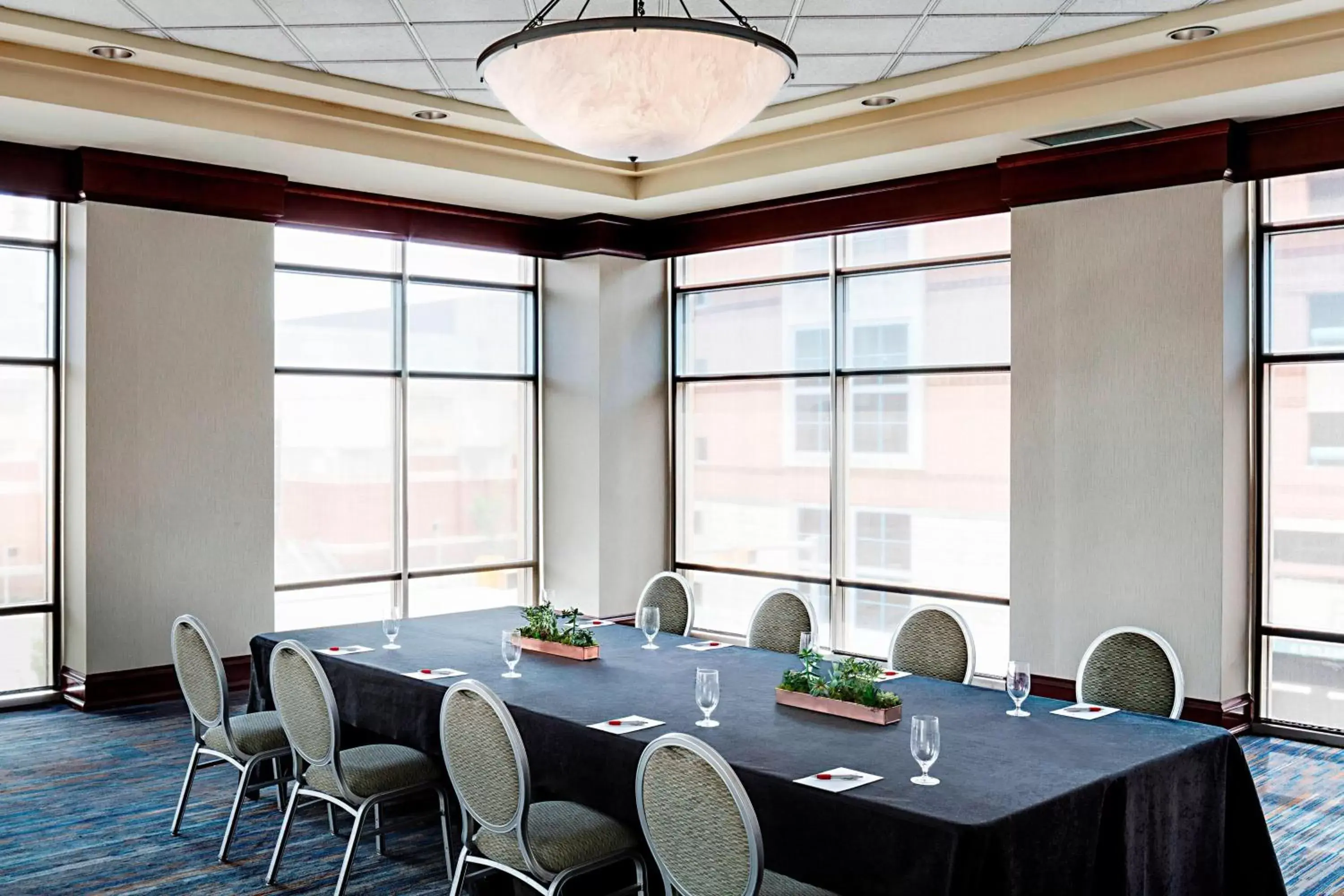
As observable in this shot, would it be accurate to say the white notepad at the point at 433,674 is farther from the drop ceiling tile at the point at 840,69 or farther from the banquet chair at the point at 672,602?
the drop ceiling tile at the point at 840,69

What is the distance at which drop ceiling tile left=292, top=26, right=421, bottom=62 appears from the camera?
5.58 meters

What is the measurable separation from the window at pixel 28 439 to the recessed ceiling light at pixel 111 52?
1.64 meters

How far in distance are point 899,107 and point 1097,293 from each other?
61.2 inches

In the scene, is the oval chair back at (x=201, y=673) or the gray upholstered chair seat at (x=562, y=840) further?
the oval chair back at (x=201, y=673)

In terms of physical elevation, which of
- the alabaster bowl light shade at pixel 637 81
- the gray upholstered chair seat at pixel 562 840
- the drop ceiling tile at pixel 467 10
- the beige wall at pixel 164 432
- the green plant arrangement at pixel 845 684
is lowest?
the gray upholstered chair seat at pixel 562 840

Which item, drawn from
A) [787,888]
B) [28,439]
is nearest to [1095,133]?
[787,888]

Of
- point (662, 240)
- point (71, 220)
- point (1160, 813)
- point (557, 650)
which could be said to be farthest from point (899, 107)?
point (71, 220)

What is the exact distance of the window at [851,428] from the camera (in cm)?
749

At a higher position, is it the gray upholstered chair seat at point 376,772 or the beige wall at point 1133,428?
the beige wall at point 1133,428

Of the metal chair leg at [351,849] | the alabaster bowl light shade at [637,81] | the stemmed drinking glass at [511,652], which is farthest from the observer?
the stemmed drinking glass at [511,652]

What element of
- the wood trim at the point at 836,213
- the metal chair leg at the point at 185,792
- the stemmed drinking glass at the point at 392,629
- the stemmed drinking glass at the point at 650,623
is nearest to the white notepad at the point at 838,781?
the stemmed drinking glass at the point at 650,623

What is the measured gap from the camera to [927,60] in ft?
19.9

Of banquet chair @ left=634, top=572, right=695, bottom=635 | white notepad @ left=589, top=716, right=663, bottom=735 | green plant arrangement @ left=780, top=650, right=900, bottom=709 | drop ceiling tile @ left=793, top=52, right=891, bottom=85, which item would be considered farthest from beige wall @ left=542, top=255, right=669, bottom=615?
white notepad @ left=589, top=716, right=663, bottom=735

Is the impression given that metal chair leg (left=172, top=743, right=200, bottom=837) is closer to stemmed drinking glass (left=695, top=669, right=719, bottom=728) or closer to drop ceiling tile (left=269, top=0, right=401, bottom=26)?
stemmed drinking glass (left=695, top=669, right=719, bottom=728)
